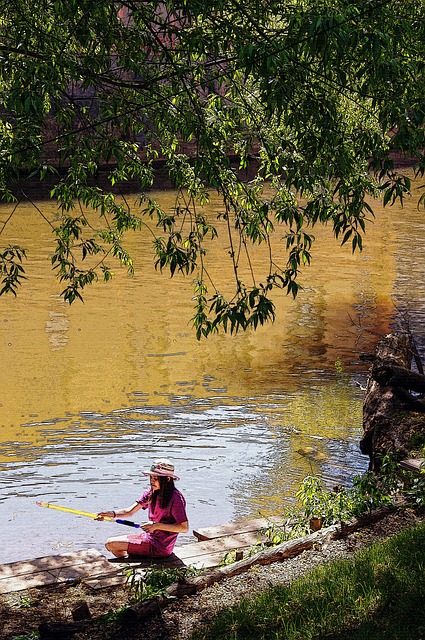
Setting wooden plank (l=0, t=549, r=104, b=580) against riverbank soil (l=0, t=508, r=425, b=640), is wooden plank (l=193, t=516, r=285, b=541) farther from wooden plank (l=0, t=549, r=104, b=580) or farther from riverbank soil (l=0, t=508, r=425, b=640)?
riverbank soil (l=0, t=508, r=425, b=640)

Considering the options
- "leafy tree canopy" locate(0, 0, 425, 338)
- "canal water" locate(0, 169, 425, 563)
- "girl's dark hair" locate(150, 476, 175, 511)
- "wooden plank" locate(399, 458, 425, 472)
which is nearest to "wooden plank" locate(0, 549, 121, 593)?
"girl's dark hair" locate(150, 476, 175, 511)

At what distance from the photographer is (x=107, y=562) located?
657 cm

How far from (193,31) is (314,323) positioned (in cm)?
1019

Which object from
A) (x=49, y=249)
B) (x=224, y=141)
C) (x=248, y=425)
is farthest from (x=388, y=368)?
(x=49, y=249)

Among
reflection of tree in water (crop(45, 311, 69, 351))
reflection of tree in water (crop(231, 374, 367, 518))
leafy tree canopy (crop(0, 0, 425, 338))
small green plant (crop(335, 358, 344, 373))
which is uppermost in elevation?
leafy tree canopy (crop(0, 0, 425, 338))

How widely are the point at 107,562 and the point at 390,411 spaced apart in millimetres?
3774

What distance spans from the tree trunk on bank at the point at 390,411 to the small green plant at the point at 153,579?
286cm

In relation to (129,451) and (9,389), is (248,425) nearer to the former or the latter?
(129,451)

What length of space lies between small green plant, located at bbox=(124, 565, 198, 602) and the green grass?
2.23 feet

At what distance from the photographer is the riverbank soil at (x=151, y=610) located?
518 cm

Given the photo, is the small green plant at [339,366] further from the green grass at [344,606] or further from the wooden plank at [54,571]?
the green grass at [344,606]

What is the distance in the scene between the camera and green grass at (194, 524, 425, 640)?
4723mm

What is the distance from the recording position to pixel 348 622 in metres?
4.83

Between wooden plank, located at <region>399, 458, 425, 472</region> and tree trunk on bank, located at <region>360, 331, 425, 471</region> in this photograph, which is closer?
wooden plank, located at <region>399, 458, 425, 472</region>
